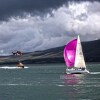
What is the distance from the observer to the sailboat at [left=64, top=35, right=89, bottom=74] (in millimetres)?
175750

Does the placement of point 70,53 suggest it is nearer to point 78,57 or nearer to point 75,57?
point 75,57

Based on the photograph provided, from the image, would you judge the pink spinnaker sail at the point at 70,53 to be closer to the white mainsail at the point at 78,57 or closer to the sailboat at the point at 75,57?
the sailboat at the point at 75,57

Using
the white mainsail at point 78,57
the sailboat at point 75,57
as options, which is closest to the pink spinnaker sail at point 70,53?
the sailboat at point 75,57

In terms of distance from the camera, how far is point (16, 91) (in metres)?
112

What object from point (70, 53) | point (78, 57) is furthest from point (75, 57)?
point (70, 53)

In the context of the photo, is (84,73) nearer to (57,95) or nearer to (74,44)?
(74,44)

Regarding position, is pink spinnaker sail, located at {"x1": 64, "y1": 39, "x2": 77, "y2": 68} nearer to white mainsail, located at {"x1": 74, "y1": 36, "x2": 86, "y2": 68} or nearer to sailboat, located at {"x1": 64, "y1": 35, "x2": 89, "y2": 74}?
sailboat, located at {"x1": 64, "y1": 35, "x2": 89, "y2": 74}

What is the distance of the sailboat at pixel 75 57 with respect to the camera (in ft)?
577

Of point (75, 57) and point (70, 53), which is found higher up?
point (70, 53)

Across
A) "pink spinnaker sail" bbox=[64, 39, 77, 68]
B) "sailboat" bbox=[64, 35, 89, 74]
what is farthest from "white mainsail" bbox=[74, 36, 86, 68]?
"pink spinnaker sail" bbox=[64, 39, 77, 68]

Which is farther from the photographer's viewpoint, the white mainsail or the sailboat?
the white mainsail

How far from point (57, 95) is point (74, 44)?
8047 centimetres

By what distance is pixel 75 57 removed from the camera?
6944 inches

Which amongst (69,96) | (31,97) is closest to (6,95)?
(31,97)
